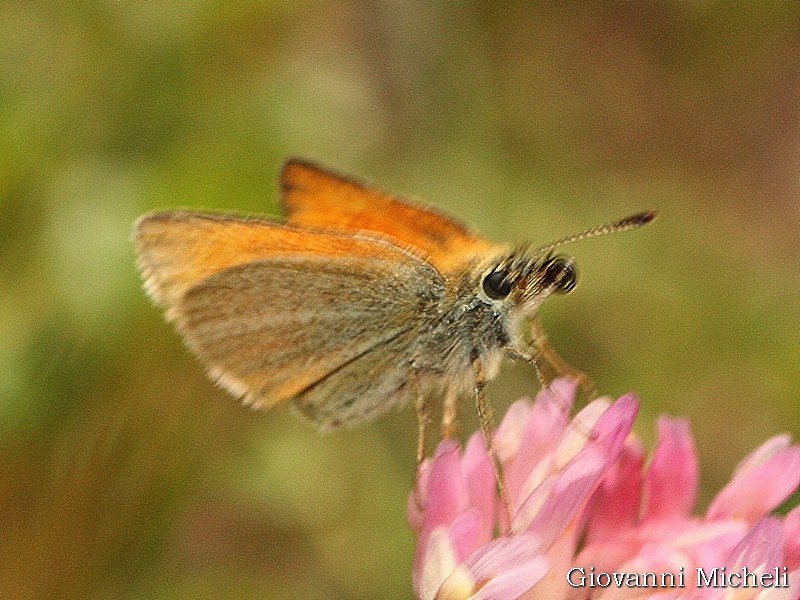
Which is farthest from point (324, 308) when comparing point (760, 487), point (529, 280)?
point (760, 487)

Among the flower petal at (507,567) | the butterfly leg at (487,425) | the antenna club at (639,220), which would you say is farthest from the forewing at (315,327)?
the flower petal at (507,567)

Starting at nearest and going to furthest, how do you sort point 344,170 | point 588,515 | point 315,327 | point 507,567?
point 507,567
point 588,515
point 315,327
point 344,170

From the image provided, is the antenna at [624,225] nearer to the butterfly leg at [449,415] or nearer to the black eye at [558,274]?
the black eye at [558,274]

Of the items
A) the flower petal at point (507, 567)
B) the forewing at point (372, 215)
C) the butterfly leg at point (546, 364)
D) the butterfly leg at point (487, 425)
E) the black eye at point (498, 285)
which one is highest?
the forewing at point (372, 215)

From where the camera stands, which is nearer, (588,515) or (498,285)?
(588,515)

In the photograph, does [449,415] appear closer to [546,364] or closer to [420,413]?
[420,413]

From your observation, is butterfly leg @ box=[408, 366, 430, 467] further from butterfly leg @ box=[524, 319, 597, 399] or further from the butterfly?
butterfly leg @ box=[524, 319, 597, 399]
